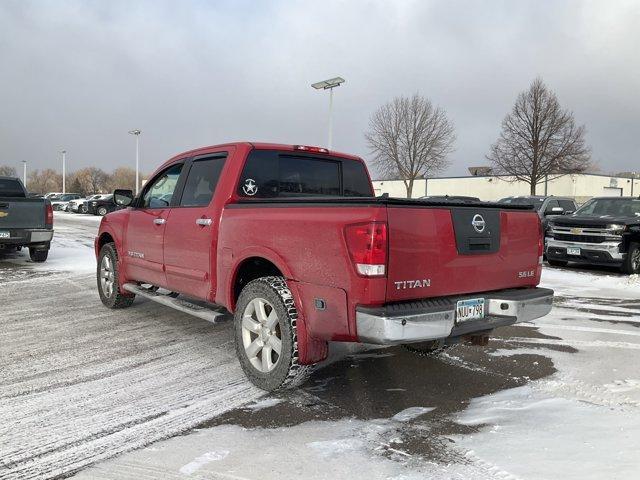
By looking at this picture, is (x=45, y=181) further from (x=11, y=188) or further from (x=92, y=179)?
(x=11, y=188)

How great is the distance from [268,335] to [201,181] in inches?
73.8

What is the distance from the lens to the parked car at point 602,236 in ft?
37.0

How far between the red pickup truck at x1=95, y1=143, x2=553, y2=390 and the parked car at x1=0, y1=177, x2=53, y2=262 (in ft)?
22.4

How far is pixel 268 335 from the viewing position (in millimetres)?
4098

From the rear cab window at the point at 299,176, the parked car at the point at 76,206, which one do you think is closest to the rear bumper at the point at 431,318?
the rear cab window at the point at 299,176

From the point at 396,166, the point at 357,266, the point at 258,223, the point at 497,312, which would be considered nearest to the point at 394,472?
the point at 357,266

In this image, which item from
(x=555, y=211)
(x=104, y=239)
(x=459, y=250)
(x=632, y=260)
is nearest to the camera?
(x=459, y=250)

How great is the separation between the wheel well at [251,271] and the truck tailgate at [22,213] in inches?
331

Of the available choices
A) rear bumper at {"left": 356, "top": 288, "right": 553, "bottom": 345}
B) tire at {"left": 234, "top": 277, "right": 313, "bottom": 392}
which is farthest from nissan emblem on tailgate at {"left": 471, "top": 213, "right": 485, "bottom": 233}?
tire at {"left": 234, "top": 277, "right": 313, "bottom": 392}

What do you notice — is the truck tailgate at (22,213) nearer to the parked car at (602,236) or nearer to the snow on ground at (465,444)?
the snow on ground at (465,444)

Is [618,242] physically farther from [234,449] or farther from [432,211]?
[234,449]

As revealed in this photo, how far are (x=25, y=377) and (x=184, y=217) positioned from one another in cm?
190

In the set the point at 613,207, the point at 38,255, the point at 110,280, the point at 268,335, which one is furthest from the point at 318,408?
the point at 613,207

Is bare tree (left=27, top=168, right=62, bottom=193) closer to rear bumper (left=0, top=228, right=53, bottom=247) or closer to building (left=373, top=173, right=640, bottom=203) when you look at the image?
building (left=373, top=173, right=640, bottom=203)
